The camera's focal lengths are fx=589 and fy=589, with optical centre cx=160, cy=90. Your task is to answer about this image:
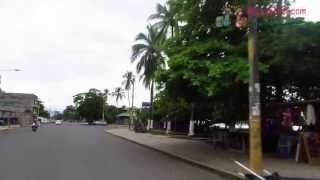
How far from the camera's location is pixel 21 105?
541 feet

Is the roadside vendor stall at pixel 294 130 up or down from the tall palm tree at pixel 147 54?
down

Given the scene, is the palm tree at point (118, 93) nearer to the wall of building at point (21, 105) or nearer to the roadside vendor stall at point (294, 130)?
the wall of building at point (21, 105)

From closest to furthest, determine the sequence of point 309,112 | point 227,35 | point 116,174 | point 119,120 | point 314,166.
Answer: point 116,174 < point 314,166 < point 309,112 < point 227,35 < point 119,120

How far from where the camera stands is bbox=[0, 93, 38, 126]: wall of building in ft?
473

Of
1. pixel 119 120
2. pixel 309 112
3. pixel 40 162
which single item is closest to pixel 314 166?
pixel 309 112

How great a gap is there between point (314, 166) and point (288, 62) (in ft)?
12.9

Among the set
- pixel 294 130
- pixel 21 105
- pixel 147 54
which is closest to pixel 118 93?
pixel 21 105

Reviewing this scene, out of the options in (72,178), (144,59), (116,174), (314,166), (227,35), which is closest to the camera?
Result: (72,178)

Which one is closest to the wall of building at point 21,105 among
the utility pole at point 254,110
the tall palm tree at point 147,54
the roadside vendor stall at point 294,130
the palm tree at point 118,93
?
the palm tree at point 118,93

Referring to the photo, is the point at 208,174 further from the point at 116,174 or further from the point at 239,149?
the point at 239,149

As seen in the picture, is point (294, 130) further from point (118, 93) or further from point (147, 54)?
point (118, 93)

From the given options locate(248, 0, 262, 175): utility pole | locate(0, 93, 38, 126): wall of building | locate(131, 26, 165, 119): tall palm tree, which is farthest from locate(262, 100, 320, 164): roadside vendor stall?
locate(0, 93, 38, 126): wall of building

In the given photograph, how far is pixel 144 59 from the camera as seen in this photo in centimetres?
6862

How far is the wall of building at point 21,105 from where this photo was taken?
14424 centimetres
